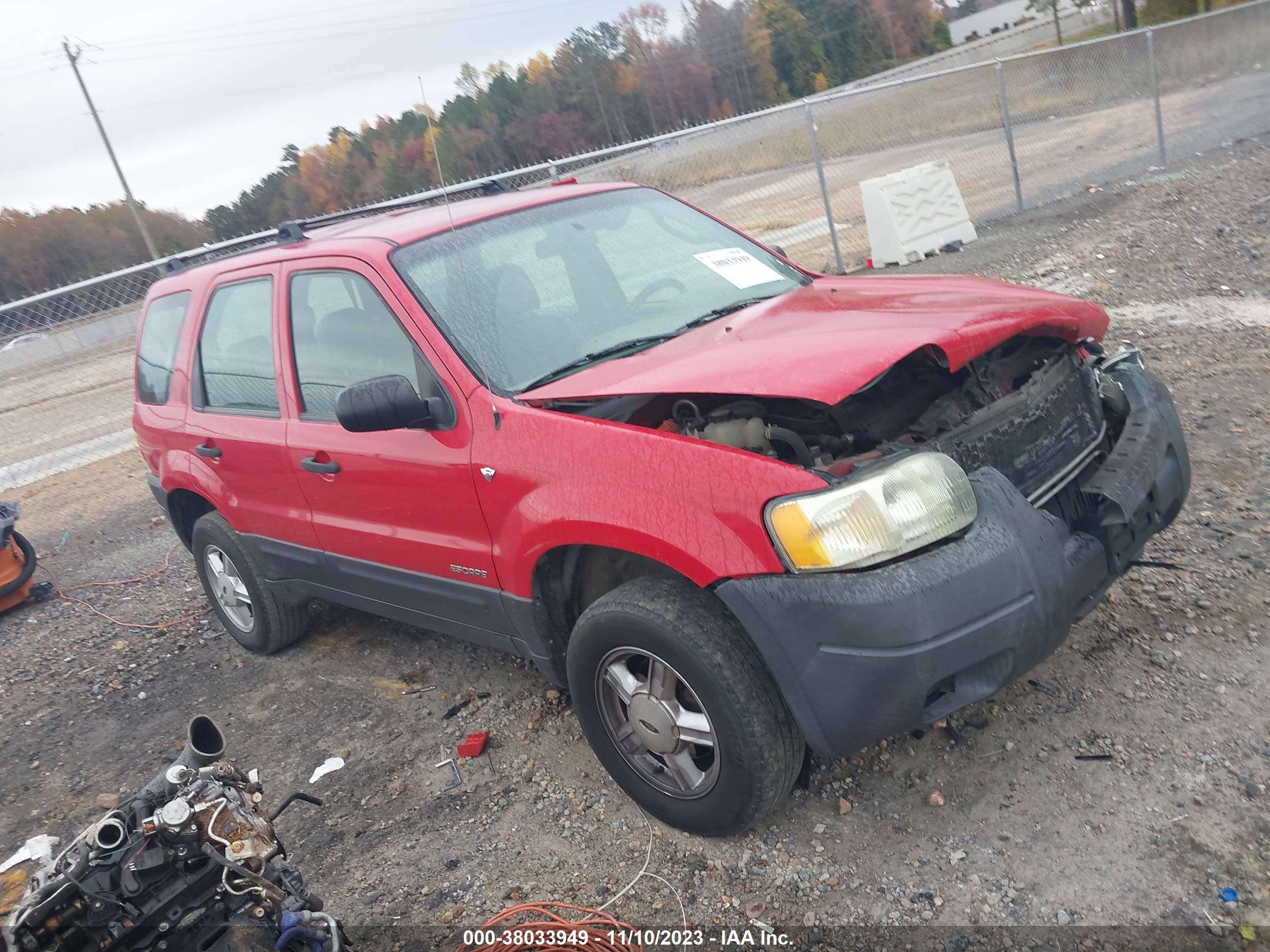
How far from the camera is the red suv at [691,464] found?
8.33 ft

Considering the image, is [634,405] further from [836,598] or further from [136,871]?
[136,871]

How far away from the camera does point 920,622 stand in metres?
2.45

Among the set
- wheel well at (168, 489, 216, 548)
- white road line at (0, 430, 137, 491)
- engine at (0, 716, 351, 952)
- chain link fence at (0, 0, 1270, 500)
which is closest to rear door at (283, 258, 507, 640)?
engine at (0, 716, 351, 952)

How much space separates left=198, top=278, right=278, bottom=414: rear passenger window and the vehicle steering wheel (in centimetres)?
162

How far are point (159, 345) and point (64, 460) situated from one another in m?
8.14

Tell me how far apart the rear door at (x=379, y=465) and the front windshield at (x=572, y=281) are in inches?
6.7

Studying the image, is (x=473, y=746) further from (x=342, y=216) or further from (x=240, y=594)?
(x=342, y=216)

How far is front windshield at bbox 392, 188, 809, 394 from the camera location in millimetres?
3385

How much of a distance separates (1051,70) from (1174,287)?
8.55 meters

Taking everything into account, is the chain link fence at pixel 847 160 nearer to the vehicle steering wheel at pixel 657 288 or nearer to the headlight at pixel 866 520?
the vehicle steering wheel at pixel 657 288

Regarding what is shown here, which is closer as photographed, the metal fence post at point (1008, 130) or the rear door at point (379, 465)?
the rear door at point (379, 465)

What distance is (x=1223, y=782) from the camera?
277 cm

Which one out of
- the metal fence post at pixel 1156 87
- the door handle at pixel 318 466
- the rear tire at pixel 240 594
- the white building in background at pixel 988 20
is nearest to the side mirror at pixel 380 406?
the door handle at pixel 318 466

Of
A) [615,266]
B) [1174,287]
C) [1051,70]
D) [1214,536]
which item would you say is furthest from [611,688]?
[1051,70]
